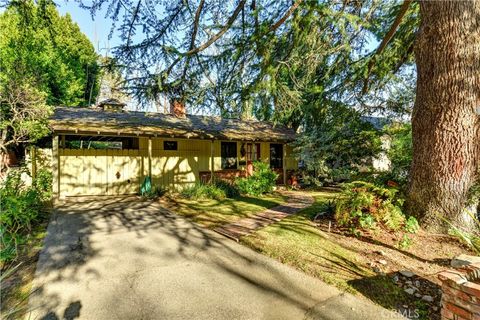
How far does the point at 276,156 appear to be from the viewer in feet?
53.4

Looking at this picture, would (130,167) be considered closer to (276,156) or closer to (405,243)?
(276,156)

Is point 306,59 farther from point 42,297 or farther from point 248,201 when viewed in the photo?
point 42,297

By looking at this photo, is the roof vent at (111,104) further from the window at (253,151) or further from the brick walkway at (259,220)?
the brick walkway at (259,220)

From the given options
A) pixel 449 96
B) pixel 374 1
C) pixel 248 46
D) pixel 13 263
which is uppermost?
pixel 374 1

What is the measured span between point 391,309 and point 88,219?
726cm

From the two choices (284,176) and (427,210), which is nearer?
(427,210)

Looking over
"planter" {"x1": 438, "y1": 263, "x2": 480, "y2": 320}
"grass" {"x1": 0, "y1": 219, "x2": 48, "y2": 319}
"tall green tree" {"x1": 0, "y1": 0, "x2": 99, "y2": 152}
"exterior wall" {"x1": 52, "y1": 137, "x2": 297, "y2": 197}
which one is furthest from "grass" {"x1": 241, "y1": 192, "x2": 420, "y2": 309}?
"exterior wall" {"x1": 52, "y1": 137, "x2": 297, "y2": 197}

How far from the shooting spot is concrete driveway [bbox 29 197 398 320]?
3133 mm

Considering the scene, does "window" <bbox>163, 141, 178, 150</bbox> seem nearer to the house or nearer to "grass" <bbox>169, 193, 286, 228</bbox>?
the house

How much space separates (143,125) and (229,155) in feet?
16.6

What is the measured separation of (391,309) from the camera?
3.14 m

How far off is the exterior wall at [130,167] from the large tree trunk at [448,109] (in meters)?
9.27

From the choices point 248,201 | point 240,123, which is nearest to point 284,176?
point 240,123

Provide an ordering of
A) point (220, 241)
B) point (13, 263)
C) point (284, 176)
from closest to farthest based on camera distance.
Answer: point (13, 263), point (220, 241), point (284, 176)
